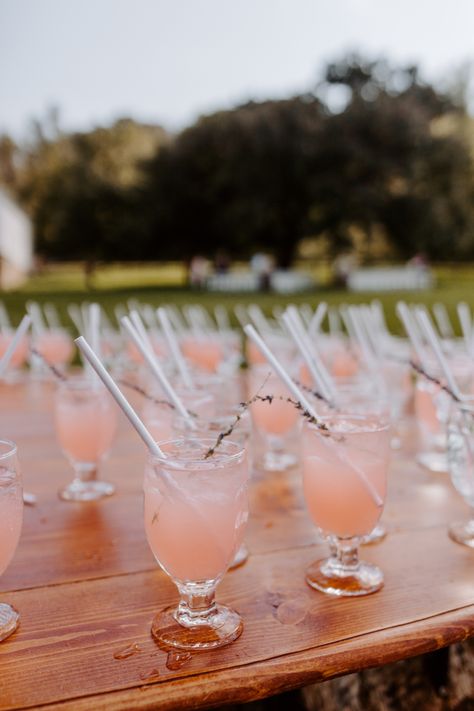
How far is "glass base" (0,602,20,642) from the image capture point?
3.67 feet

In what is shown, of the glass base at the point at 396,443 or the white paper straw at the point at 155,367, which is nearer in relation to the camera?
the white paper straw at the point at 155,367

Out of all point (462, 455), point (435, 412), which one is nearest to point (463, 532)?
point (462, 455)

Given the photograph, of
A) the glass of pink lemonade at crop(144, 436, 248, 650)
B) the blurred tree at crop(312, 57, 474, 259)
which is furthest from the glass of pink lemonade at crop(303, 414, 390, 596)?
the blurred tree at crop(312, 57, 474, 259)

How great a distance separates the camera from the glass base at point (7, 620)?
3.67 feet

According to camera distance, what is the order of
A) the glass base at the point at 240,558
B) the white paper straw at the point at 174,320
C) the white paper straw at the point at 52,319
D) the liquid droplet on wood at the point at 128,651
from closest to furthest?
the liquid droplet on wood at the point at 128,651
the glass base at the point at 240,558
the white paper straw at the point at 174,320
the white paper straw at the point at 52,319

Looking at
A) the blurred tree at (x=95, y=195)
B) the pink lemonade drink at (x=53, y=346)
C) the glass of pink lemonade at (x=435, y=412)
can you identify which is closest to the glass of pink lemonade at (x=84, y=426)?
the glass of pink lemonade at (x=435, y=412)

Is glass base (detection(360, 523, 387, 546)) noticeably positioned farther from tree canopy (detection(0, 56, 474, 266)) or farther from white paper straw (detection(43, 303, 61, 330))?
tree canopy (detection(0, 56, 474, 266))

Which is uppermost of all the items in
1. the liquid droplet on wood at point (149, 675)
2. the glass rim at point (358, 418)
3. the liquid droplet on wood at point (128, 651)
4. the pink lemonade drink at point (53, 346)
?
the glass rim at point (358, 418)

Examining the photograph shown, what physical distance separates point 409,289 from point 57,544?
20673 mm

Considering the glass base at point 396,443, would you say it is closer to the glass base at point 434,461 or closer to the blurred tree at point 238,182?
the glass base at point 434,461

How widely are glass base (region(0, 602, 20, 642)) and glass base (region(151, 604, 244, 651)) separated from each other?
23 centimetres

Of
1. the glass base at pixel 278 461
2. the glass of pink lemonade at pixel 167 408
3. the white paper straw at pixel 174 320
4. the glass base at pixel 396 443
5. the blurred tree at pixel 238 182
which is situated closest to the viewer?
the glass of pink lemonade at pixel 167 408

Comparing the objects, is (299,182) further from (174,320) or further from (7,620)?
(7,620)

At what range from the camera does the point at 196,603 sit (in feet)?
3.88
